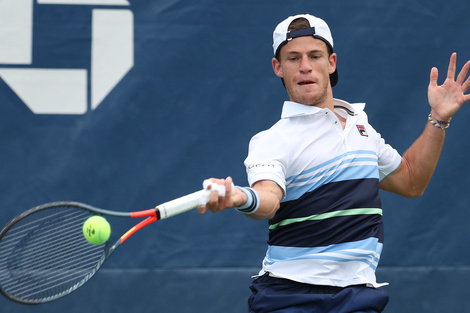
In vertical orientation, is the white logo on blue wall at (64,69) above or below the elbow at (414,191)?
above

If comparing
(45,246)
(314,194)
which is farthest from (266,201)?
(45,246)

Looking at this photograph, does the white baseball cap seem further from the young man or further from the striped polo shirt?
the striped polo shirt

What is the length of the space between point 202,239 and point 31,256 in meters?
1.15

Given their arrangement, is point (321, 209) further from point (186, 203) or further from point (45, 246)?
point (45, 246)

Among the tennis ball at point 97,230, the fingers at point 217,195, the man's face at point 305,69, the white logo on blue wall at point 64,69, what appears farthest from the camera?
the white logo on blue wall at point 64,69

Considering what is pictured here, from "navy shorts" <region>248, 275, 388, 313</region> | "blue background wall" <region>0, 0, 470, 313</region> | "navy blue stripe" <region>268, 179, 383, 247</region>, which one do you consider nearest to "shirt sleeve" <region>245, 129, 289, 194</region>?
"navy blue stripe" <region>268, 179, 383, 247</region>

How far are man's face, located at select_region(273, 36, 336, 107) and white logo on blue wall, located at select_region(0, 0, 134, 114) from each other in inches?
57.0

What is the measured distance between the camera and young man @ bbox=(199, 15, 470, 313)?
98.8 inches

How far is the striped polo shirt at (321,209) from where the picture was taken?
2523 mm

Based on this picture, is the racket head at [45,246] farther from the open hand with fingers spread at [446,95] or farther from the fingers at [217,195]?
the open hand with fingers spread at [446,95]

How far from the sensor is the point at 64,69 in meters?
3.87

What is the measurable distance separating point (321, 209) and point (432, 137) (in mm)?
651

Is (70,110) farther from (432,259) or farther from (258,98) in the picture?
(432,259)

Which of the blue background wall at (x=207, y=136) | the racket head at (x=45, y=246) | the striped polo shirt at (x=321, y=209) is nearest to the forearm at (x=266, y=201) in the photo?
the striped polo shirt at (x=321, y=209)
